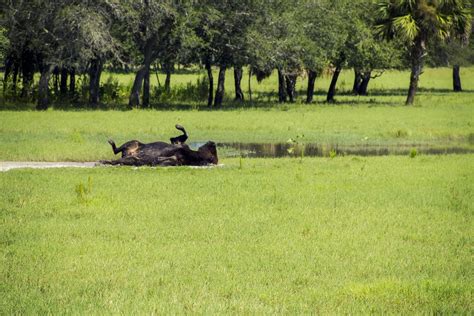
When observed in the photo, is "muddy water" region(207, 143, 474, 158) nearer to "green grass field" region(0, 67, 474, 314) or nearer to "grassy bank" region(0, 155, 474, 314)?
"green grass field" region(0, 67, 474, 314)

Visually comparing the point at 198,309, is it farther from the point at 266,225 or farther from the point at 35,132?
the point at 35,132

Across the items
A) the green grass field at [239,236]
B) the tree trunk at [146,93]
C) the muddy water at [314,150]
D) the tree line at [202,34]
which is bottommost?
the muddy water at [314,150]

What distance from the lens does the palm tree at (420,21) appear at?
49719mm

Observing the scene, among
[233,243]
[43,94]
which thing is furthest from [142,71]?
[233,243]

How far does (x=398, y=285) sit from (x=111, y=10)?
123 feet

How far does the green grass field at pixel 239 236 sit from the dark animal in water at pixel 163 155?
794 mm

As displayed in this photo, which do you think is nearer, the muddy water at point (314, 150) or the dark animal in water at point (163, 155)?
the dark animal in water at point (163, 155)

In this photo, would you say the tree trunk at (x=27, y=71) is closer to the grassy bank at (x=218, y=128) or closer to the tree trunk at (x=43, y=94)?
the tree trunk at (x=43, y=94)

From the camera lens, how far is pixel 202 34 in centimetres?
4859

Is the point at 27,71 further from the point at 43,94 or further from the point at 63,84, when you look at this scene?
the point at 43,94

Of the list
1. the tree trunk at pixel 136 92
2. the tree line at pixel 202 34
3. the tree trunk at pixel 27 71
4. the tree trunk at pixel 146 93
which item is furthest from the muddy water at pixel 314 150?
the tree trunk at pixel 27 71

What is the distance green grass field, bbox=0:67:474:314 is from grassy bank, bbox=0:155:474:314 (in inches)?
1.0

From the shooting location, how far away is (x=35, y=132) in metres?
31.1

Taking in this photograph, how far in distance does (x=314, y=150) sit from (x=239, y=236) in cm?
1643
